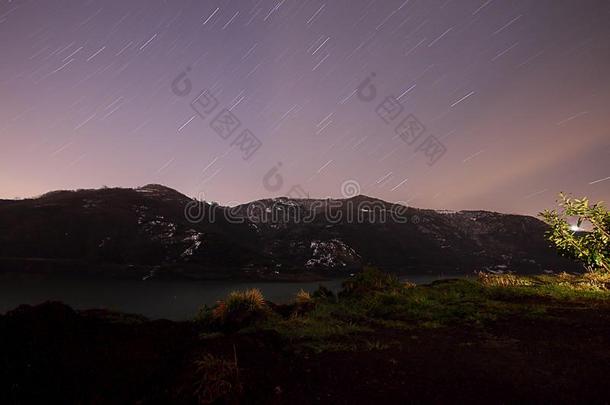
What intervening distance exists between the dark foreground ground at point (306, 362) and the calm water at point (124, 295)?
118 ft

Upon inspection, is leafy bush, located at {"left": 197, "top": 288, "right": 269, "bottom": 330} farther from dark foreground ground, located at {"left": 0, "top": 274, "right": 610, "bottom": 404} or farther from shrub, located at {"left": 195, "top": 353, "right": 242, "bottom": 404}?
shrub, located at {"left": 195, "top": 353, "right": 242, "bottom": 404}

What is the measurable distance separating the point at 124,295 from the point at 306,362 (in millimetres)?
68637

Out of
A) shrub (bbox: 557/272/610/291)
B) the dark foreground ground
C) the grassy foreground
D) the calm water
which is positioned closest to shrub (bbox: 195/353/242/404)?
the dark foreground ground

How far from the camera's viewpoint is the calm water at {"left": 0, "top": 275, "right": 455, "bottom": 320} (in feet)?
164

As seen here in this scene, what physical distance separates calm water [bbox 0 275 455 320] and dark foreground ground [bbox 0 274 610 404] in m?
35.9

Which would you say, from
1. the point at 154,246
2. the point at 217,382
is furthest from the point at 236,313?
the point at 154,246

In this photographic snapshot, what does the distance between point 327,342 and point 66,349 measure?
22.4 ft

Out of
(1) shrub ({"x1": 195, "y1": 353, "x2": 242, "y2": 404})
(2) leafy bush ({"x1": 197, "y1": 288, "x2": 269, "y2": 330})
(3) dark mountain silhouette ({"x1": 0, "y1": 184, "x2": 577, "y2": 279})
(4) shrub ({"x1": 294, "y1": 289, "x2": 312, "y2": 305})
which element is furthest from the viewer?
(3) dark mountain silhouette ({"x1": 0, "y1": 184, "x2": 577, "y2": 279})

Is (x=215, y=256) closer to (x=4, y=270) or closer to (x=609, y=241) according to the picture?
(x=4, y=270)

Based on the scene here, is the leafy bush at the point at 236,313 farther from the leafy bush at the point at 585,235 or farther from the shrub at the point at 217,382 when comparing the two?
the leafy bush at the point at 585,235

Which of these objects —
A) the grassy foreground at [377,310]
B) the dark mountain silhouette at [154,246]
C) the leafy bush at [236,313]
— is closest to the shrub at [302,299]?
the grassy foreground at [377,310]

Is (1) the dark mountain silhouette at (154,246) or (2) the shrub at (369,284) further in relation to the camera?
(1) the dark mountain silhouette at (154,246)

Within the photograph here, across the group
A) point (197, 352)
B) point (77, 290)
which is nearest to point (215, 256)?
point (77, 290)

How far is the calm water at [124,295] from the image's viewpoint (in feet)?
164
